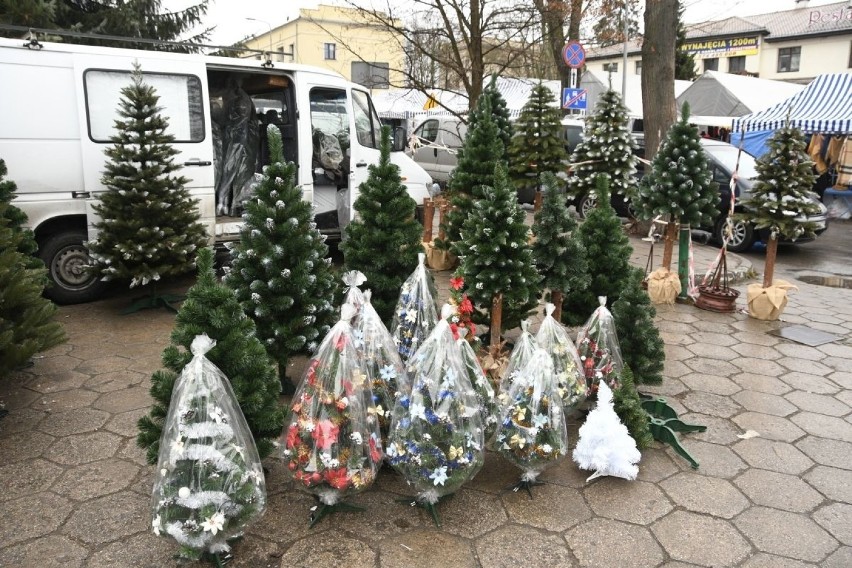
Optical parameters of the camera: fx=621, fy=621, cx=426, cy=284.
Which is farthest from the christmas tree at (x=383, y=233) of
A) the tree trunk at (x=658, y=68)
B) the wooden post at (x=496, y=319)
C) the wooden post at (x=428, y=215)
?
the tree trunk at (x=658, y=68)

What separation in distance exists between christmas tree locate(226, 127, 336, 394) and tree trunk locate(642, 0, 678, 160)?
824cm

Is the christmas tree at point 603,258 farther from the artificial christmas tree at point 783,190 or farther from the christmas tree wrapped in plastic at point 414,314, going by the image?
the artificial christmas tree at point 783,190

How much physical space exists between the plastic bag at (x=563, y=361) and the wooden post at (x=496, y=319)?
466 mm

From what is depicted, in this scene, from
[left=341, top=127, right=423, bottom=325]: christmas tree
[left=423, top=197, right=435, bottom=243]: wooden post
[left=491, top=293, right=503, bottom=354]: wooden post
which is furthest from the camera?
[left=423, top=197, right=435, bottom=243]: wooden post

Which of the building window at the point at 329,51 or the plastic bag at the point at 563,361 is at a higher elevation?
the building window at the point at 329,51

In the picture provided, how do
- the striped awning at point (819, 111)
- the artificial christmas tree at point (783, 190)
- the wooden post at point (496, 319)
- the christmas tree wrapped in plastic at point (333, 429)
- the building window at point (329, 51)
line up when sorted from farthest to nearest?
the building window at point (329, 51) < the striped awning at point (819, 111) < the artificial christmas tree at point (783, 190) < the wooden post at point (496, 319) < the christmas tree wrapped in plastic at point (333, 429)

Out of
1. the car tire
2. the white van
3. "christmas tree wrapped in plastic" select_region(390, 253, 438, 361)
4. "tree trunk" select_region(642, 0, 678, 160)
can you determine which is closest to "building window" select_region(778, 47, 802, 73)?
the car tire

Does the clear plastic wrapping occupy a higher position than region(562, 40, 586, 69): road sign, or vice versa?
region(562, 40, 586, 69): road sign

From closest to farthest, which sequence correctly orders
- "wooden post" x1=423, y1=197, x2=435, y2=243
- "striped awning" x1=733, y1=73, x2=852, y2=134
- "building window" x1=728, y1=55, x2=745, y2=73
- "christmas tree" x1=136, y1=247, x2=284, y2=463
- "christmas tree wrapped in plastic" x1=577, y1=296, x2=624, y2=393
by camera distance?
"christmas tree" x1=136, y1=247, x2=284, y2=463 < "christmas tree wrapped in plastic" x1=577, y1=296, x2=624, y2=393 < "wooden post" x1=423, y1=197, x2=435, y2=243 < "striped awning" x1=733, y1=73, x2=852, y2=134 < "building window" x1=728, y1=55, x2=745, y2=73

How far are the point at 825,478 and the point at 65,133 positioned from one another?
269 inches

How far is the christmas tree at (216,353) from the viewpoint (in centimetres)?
279

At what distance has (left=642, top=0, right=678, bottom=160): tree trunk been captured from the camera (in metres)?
9.99

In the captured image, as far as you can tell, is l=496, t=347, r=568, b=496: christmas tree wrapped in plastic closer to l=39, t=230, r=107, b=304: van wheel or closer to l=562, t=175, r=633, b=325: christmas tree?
l=562, t=175, r=633, b=325: christmas tree

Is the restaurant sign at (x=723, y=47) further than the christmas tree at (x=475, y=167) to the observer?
Yes
